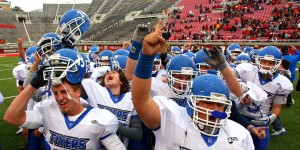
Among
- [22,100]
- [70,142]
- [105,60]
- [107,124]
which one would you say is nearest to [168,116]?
[107,124]

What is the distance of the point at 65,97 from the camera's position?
7.21 feet

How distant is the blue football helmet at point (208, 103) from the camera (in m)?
1.93

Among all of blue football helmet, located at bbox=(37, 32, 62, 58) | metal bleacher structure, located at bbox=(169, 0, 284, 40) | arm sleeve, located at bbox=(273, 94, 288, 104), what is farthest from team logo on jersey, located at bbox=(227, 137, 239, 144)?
metal bleacher structure, located at bbox=(169, 0, 284, 40)

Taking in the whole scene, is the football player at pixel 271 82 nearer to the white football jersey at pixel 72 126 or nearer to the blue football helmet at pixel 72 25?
the white football jersey at pixel 72 126

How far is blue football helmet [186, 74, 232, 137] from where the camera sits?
193 cm

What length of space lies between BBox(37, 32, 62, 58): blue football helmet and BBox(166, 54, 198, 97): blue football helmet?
4.10 feet

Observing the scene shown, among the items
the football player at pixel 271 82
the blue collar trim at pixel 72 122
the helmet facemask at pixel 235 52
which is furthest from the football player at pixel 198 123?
the helmet facemask at pixel 235 52

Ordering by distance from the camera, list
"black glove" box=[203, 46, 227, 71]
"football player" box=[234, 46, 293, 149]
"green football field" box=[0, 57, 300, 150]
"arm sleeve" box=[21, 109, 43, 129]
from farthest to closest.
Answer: "green football field" box=[0, 57, 300, 150] → "football player" box=[234, 46, 293, 149] → "black glove" box=[203, 46, 227, 71] → "arm sleeve" box=[21, 109, 43, 129]

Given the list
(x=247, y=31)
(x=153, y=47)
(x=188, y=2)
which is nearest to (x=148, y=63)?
(x=153, y=47)

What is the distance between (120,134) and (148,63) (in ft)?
3.89

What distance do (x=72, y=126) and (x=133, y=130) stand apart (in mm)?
616

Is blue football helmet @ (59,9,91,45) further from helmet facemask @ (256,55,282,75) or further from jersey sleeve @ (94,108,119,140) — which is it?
helmet facemask @ (256,55,282,75)

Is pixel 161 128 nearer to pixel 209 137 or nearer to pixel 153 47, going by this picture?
pixel 209 137

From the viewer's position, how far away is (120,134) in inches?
104
